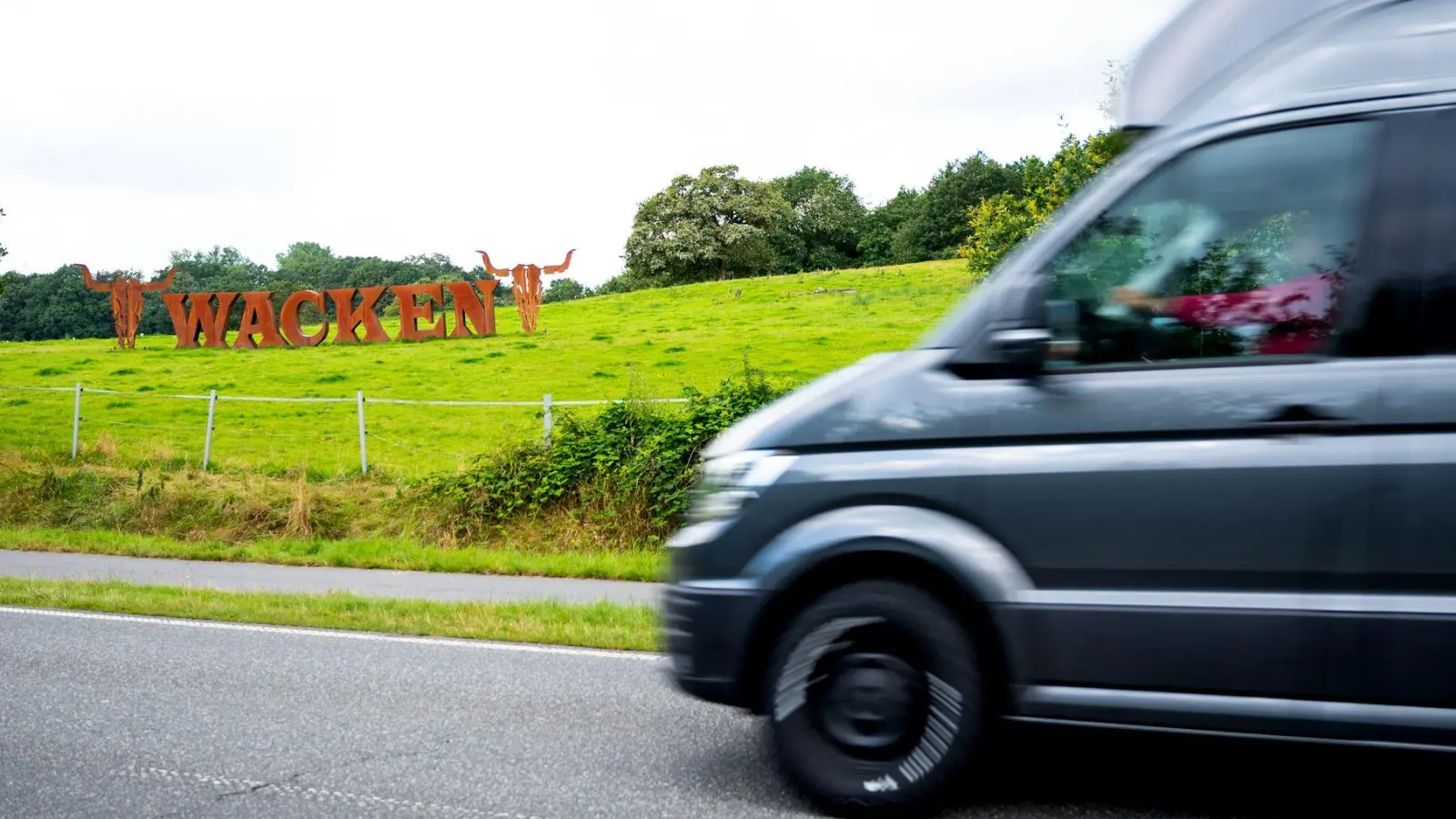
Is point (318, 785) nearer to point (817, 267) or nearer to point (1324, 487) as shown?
point (1324, 487)

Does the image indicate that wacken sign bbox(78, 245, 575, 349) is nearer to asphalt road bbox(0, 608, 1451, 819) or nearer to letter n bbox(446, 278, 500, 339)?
letter n bbox(446, 278, 500, 339)

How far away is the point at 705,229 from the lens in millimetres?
79938

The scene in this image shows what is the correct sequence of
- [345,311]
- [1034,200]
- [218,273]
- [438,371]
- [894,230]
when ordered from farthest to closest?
[218,273]
[894,230]
[345,311]
[438,371]
[1034,200]

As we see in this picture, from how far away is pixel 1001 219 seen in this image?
18.2m

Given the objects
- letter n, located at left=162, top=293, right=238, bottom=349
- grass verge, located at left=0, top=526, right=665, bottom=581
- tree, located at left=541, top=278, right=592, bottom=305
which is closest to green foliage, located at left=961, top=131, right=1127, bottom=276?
grass verge, located at left=0, top=526, right=665, bottom=581

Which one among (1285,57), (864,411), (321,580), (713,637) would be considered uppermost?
(1285,57)

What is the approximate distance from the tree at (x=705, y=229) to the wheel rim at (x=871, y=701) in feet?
247

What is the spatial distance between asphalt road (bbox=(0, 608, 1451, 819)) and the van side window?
129cm

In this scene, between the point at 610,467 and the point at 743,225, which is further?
the point at 743,225

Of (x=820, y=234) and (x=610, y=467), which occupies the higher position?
(x=820, y=234)

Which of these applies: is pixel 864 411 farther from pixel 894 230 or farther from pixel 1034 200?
pixel 894 230

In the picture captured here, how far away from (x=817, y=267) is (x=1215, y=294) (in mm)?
85437

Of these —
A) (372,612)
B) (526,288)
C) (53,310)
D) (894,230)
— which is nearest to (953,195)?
(894,230)

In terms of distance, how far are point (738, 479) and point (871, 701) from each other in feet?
2.93
